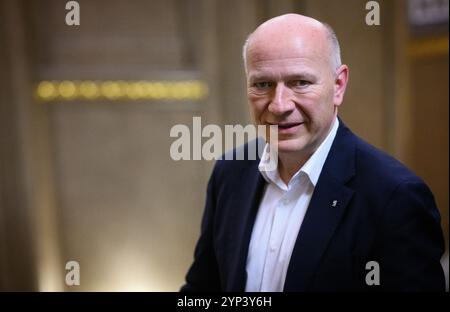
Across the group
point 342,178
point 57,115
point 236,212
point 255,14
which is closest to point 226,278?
point 236,212

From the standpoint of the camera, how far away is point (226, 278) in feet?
3.30

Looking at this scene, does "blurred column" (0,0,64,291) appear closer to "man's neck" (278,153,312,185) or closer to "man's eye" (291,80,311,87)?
"man's neck" (278,153,312,185)

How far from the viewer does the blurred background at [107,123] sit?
2039 mm

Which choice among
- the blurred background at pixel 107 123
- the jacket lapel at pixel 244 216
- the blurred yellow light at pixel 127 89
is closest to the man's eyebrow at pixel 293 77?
the jacket lapel at pixel 244 216

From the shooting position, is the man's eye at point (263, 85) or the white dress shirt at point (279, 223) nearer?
the man's eye at point (263, 85)

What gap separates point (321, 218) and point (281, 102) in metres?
0.23

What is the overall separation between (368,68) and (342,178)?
0.37 meters

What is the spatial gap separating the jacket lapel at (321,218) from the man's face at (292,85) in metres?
0.10

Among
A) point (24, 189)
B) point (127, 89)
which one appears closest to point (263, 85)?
point (127, 89)

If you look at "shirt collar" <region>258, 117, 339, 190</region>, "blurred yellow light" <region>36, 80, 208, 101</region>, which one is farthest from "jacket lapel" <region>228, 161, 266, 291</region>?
"blurred yellow light" <region>36, 80, 208, 101</region>

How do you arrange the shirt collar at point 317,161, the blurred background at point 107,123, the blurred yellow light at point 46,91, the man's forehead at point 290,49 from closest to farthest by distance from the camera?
the man's forehead at point 290,49 < the shirt collar at point 317,161 < the blurred background at point 107,123 < the blurred yellow light at point 46,91

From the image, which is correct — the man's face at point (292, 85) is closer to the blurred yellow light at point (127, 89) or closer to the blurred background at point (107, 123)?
the blurred background at point (107, 123)

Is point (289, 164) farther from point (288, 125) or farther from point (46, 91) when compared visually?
point (46, 91)

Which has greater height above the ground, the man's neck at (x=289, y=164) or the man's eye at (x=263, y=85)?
the man's eye at (x=263, y=85)
